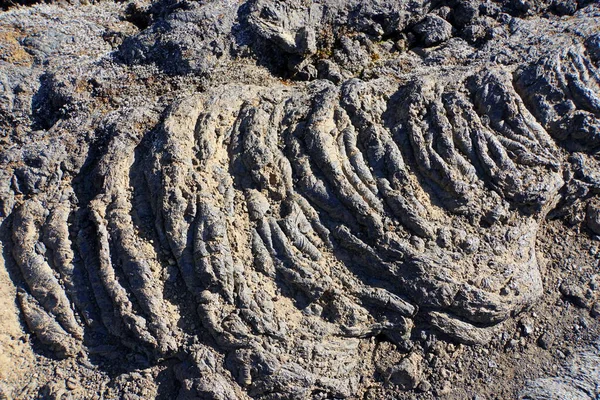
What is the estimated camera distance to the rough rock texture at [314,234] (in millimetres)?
4406

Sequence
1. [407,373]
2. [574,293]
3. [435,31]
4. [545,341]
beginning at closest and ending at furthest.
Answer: [407,373], [545,341], [574,293], [435,31]

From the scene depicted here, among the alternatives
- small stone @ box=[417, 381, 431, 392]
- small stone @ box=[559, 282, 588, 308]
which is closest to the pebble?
small stone @ box=[559, 282, 588, 308]

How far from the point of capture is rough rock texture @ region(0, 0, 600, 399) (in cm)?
441

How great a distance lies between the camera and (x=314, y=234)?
4691 mm

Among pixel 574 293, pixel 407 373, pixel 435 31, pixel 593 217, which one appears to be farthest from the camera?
pixel 435 31

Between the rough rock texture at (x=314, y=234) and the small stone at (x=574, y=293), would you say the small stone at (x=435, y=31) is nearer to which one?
the rough rock texture at (x=314, y=234)

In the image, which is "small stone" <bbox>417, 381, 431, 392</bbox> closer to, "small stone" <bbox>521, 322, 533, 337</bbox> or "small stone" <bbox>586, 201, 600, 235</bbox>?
"small stone" <bbox>521, 322, 533, 337</bbox>

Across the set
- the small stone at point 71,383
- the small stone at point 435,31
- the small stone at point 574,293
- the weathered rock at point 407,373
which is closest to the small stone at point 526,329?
the small stone at point 574,293

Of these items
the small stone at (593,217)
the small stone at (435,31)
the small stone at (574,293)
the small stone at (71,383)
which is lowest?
the small stone at (71,383)

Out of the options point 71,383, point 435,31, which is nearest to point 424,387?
point 71,383

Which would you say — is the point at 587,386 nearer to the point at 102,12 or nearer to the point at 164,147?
the point at 164,147

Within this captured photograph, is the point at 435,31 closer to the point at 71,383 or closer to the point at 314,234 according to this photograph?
the point at 314,234

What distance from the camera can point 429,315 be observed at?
15.0 ft

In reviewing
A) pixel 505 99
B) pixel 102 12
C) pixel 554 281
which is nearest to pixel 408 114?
pixel 505 99
